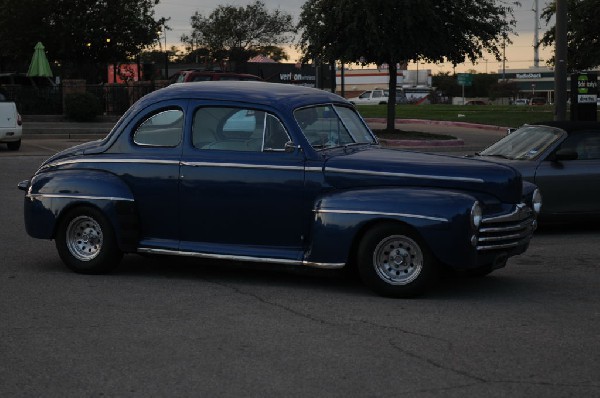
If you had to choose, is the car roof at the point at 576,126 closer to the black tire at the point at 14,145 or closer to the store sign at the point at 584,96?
the store sign at the point at 584,96

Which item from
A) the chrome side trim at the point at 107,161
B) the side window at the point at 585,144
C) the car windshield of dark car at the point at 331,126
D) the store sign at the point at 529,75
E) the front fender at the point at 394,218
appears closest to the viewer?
the front fender at the point at 394,218

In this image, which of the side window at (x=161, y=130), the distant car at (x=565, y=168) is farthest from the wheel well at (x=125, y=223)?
the distant car at (x=565, y=168)

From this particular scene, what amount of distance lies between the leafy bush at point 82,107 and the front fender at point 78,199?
87.0ft

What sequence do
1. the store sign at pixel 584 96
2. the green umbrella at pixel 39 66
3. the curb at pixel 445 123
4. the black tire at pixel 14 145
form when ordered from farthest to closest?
1. the curb at pixel 445 123
2. the green umbrella at pixel 39 66
3. the black tire at pixel 14 145
4. the store sign at pixel 584 96

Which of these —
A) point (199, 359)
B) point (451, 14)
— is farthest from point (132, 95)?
point (199, 359)

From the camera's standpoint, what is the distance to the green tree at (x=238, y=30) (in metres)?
80.1

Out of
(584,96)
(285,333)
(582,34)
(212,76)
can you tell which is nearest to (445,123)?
(582,34)

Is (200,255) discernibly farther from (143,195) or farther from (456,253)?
(456,253)

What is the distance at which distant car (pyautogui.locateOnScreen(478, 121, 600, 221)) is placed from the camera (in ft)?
40.3

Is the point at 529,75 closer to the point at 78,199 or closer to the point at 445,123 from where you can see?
the point at 445,123

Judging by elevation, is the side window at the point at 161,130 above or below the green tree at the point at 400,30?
below

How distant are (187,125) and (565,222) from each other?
5.45 meters

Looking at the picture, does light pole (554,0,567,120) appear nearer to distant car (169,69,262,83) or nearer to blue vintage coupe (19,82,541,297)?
distant car (169,69,262,83)

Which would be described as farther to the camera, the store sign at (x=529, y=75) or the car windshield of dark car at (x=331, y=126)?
the store sign at (x=529, y=75)
